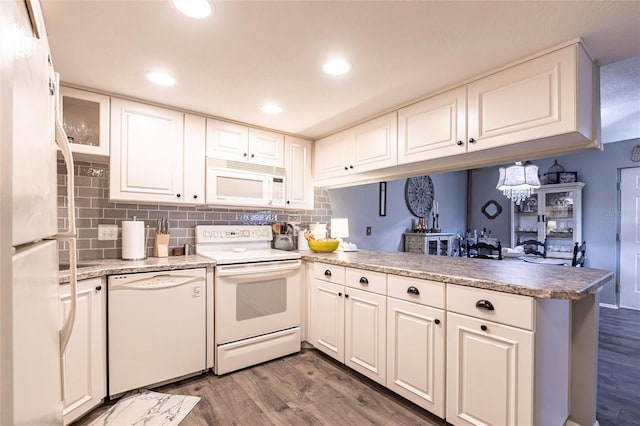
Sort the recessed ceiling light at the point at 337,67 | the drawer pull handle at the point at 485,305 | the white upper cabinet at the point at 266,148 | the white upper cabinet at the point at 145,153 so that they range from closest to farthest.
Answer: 1. the drawer pull handle at the point at 485,305
2. the recessed ceiling light at the point at 337,67
3. the white upper cabinet at the point at 145,153
4. the white upper cabinet at the point at 266,148

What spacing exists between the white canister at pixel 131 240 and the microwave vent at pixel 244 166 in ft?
2.43

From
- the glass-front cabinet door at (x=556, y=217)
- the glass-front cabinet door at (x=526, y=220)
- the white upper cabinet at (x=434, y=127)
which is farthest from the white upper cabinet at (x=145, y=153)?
the glass-front cabinet door at (x=526, y=220)

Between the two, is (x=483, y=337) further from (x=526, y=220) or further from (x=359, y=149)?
(x=526, y=220)

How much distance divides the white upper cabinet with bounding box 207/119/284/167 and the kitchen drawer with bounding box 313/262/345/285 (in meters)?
1.14

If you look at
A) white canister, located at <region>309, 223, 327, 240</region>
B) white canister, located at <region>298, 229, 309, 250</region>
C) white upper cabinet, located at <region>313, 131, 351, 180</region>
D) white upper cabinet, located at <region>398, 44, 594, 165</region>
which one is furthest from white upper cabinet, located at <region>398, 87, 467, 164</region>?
white canister, located at <region>298, 229, 309, 250</region>

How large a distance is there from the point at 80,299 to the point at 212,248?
1.17m

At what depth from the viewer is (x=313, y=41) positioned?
5.21 ft

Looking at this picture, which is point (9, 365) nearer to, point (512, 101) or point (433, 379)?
point (433, 379)

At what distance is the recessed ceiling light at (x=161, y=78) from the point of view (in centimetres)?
193

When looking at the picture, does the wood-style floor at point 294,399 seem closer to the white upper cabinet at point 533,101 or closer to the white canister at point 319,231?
the white canister at point 319,231

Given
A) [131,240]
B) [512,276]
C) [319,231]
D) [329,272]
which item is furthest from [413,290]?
[131,240]

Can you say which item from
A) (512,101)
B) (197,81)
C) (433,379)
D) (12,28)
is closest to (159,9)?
(197,81)

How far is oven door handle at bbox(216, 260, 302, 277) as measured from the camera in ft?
7.53

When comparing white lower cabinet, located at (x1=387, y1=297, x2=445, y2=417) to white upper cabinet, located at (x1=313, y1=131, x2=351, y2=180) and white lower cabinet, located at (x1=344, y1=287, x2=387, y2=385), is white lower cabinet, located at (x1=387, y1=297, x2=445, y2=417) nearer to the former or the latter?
white lower cabinet, located at (x1=344, y1=287, x2=387, y2=385)
